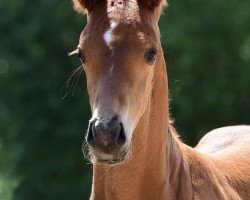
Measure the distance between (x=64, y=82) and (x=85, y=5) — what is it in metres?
8.66

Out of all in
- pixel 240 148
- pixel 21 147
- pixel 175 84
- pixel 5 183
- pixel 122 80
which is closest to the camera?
pixel 122 80

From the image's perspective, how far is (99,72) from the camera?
548 cm

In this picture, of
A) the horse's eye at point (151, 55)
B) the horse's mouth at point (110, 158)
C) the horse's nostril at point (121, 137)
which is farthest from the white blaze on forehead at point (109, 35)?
the horse's mouth at point (110, 158)

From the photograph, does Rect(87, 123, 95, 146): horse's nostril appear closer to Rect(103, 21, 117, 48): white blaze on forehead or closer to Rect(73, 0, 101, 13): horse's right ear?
Rect(103, 21, 117, 48): white blaze on forehead

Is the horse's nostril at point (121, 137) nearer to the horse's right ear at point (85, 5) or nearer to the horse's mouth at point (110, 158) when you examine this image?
the horse's mouth at point (110, 158)

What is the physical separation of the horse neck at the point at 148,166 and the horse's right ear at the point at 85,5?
58 cm

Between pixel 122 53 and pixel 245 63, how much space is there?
379 inches

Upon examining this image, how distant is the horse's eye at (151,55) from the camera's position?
5.55 metres

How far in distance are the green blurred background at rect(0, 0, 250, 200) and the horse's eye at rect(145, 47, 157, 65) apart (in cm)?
864

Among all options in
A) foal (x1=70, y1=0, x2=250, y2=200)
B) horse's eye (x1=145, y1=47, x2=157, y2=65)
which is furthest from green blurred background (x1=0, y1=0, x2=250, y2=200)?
horse's eye (x1=145, y1=47, x2=157, y2=65)

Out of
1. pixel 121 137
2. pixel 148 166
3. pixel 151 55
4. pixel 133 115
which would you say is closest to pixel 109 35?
pixel 151 55

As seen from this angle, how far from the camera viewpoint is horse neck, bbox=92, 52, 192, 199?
18.9 ft

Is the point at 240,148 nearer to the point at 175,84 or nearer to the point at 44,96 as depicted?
the point at 175,84

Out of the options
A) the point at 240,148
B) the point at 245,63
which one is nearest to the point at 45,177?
the point at 245,63
